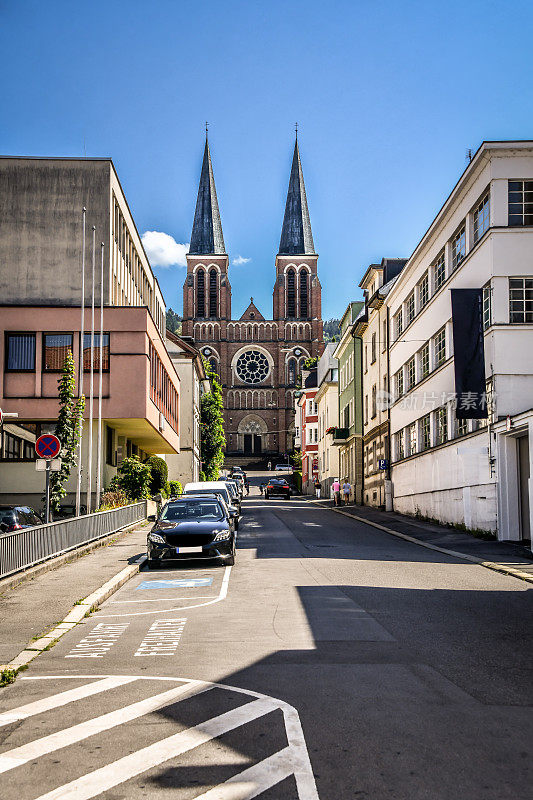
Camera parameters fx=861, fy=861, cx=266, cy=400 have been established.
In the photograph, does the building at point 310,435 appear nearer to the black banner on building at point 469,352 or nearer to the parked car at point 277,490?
the parked car at point 277,490

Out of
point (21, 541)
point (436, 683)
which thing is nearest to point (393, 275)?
point (21, 541)

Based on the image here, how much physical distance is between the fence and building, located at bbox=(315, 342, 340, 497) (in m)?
44.0

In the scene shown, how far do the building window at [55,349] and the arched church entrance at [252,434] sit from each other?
8481cm

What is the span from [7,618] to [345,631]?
4.37 meters

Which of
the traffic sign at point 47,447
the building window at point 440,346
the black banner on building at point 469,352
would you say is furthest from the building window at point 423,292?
the traffic sign at point 47,447

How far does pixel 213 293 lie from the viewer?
12062 cm

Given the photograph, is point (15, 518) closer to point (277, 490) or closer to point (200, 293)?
point (277, 490)

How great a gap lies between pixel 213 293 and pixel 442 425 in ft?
304

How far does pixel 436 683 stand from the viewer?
691cm

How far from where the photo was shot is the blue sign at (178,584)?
14690 mm

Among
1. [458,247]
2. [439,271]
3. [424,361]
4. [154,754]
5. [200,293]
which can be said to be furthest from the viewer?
[200,293]

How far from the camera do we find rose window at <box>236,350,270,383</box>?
4769 inches

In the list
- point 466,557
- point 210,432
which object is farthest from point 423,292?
point 210,432

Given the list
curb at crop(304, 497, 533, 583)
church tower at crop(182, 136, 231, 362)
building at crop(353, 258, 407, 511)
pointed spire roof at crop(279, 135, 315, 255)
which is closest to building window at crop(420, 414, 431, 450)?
curb at crop(304, 497, 533, 583)
